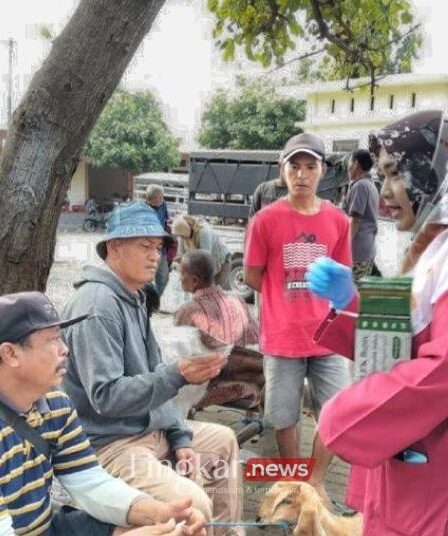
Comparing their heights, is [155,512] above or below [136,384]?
below

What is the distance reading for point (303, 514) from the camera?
2590 mm

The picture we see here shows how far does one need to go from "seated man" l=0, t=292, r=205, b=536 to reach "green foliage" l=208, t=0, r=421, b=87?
4051 millimetres

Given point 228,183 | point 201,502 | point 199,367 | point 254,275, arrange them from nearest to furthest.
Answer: point 201,502, point 199,367, point 254,275, point 228,183

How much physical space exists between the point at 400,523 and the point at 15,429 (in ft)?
3.58

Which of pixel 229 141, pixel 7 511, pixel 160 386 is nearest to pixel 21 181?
pixel 160 386

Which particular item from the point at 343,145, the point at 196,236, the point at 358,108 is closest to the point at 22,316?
the point at 196,236

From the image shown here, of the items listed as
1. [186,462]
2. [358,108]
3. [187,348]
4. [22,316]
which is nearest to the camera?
[22,316]

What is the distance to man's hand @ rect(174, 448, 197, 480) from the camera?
2721mm

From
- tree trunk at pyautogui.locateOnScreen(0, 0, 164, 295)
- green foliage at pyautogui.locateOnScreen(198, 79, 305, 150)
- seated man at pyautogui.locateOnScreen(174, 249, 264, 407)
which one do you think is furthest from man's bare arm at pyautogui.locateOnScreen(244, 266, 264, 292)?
green foliage at pyautogui.locateOnScreen(198, 79, 305, 150)

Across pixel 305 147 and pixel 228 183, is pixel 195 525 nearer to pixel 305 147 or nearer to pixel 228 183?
pixel 305 147

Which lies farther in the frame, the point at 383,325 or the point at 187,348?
the point at 187,348

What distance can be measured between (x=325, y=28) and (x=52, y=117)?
11.1 ft

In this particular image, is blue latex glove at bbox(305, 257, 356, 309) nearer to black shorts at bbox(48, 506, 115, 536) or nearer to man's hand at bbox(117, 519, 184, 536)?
man's hand at bbox(117, 519, 184, 536)

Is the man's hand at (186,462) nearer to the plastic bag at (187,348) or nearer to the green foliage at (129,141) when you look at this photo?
the plastic bag at (187,348)
